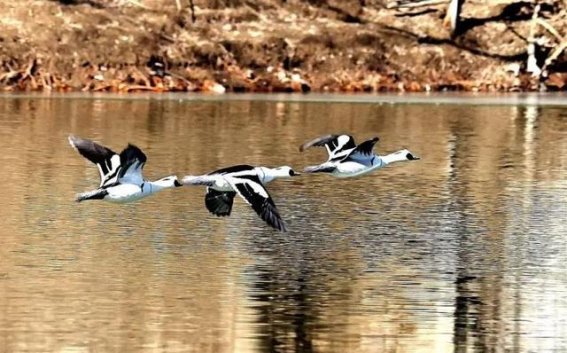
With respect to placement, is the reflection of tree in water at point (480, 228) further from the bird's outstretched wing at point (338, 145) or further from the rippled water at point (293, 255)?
the bird's outstretched wing at point (338, 145)

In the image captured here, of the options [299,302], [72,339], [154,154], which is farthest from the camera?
[154,154]

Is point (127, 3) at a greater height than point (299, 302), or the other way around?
point (127, 3)

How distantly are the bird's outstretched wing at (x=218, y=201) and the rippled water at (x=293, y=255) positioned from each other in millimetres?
796

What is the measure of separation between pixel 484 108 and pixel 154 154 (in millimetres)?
15797

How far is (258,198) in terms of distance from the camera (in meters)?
20.7

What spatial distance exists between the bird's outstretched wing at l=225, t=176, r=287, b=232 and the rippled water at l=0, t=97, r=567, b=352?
1.07 meters

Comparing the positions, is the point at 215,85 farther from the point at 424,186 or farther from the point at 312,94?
the point at 424,186

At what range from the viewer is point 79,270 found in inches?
876

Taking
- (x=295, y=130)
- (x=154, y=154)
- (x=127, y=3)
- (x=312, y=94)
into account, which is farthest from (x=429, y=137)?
(x=127, y=3)

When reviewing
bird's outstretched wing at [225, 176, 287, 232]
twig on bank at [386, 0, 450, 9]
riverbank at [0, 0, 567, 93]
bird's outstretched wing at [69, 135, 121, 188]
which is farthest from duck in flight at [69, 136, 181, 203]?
twig on bank at [386, 0, 450, 9]

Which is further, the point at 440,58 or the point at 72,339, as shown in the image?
the point at 440,58

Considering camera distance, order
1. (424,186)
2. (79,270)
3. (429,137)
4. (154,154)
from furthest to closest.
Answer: (429,137) → (154,154) → (424,186) → (79,270)

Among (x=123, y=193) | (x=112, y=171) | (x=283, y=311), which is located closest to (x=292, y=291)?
(x=283, y=311)

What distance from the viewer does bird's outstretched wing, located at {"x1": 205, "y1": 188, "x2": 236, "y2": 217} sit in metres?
22.4
